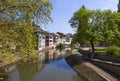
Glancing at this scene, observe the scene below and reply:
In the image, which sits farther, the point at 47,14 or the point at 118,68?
the point at 118,68

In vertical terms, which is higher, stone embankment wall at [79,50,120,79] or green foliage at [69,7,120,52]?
green foliage at [69,7,120,52]

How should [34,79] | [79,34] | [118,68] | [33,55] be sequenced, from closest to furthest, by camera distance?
[33,55]
[118,68]
[34,79]
[79,34]

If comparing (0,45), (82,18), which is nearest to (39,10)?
(0,45)

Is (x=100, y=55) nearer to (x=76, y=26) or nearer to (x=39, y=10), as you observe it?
(x=76, y=26)

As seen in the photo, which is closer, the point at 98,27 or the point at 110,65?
the point at 110,65

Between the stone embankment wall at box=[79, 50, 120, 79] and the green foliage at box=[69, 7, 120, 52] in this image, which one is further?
the green foliage at box=[69, 7, 120, 52]

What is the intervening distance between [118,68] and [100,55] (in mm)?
14005

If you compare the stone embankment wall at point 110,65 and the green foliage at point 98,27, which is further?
the green foliage at point 98,27

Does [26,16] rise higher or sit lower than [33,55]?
higher

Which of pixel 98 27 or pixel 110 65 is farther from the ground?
pixel 98 27

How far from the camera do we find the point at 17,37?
11.9 meters

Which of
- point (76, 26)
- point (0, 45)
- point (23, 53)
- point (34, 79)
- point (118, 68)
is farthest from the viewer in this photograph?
point (76, 26)

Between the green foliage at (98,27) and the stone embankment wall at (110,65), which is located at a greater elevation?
the green foliage at (98,27)

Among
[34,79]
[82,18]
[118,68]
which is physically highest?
[82,18]
